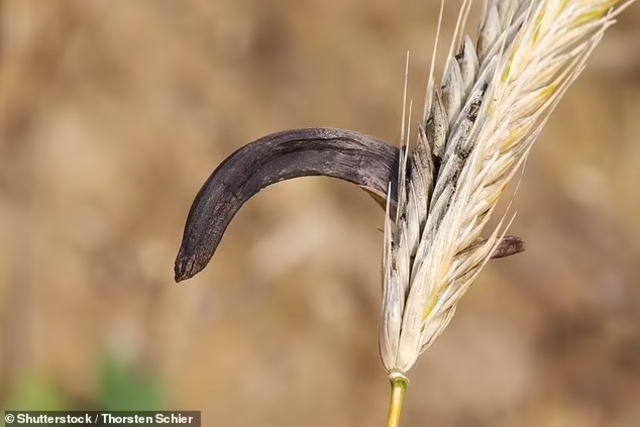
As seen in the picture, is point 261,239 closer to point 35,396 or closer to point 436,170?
point 35,396

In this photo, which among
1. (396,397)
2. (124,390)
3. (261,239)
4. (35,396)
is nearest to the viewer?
(396,397)

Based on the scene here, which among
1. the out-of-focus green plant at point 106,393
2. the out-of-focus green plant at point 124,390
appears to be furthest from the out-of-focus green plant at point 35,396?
the out-of-focus green plant at point 124,390

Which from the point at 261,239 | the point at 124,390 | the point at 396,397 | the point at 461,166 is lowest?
the point at 396,397

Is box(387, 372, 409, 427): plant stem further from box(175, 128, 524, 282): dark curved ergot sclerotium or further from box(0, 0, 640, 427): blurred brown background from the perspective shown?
box(0, 0, 640, 427): blurred brown background

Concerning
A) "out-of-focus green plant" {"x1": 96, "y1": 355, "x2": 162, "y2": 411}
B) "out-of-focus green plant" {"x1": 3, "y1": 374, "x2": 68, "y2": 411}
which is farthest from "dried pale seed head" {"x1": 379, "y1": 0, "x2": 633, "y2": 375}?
"out-of-focus green plant" {"x1": 3, "y1": 374, "x2": 68, "y2": 411}

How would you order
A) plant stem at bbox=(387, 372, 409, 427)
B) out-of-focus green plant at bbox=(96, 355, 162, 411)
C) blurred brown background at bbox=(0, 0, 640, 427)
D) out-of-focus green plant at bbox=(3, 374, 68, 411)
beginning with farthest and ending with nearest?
blurred brown background at bbox=(0, 0, 640, 427), out-of-focus green plant at bbox=(3, 374, 68, 411), out-of-focus green plant at bbox=(96, 355, 162, 411), plant stem at bbox=(387, 372, 409, 427)

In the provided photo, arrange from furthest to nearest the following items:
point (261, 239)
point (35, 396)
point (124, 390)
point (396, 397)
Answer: point (261, 239) → point (35, 396) → point (124, 390) → point (396, 397)

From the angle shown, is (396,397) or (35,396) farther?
(35,396)

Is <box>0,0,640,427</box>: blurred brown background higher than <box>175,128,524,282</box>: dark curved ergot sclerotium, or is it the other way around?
<box>0,0,640,427</box>: blurred brown background

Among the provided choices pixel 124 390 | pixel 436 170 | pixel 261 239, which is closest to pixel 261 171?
pixel 436 170
